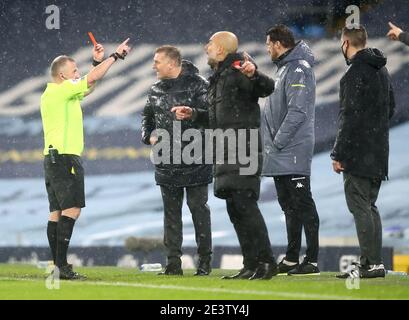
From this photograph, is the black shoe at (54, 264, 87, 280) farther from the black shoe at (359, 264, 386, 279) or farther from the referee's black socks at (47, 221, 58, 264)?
the black shoe at (359, 264, 386, 279)

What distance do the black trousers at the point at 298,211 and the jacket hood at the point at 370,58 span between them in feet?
3.31

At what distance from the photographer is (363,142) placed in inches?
292

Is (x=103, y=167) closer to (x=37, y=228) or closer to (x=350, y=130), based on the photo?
(x=37, y=228)

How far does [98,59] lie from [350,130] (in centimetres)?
206

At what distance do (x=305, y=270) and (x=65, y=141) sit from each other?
210 cm

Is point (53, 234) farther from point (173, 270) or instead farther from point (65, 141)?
point (173, 270)

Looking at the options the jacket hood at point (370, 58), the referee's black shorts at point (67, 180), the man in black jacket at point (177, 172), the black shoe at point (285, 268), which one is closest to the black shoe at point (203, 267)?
the man in black jacket at point (177, 172)

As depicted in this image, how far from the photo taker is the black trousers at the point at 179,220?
8.12m

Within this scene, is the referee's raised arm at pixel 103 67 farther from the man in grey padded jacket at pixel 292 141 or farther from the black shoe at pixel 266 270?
the black shoe at pixel 266 270

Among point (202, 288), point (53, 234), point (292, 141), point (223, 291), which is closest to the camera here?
point (223, 291)

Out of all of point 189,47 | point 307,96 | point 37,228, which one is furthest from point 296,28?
point 307,96

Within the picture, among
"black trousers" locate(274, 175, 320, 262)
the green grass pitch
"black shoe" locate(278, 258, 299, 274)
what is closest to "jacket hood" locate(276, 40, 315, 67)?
"black trousers" locate(274, 175, 320, 262)

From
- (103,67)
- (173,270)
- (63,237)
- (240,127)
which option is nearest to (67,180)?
(63,237)

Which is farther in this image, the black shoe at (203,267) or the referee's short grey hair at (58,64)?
the black shoe at (203,267)
